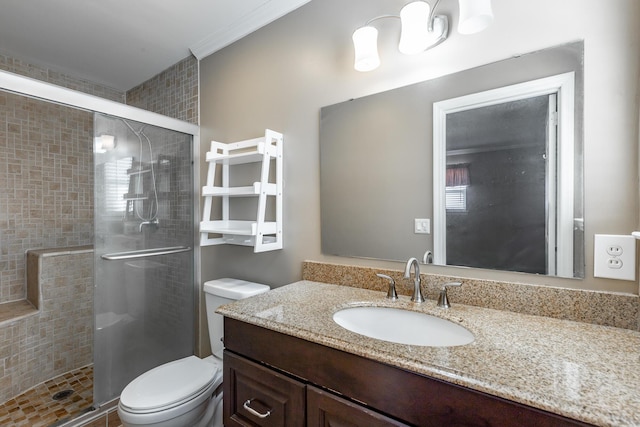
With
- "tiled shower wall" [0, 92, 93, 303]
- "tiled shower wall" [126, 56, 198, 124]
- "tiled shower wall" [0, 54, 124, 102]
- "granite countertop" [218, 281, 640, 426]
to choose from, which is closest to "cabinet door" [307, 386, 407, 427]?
"granite countertop" [218, 281, 640, 426]

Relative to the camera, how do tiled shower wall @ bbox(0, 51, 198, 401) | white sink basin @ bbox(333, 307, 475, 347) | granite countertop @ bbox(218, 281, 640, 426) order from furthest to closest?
tiled shower wall @ bbox(0, 51, 198, 401), white sink basin @ bbox(333, 307, 475, 347), granite countertop @ bbox(218, 281, 640, 426)

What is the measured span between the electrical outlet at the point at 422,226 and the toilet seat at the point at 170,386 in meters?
1.17

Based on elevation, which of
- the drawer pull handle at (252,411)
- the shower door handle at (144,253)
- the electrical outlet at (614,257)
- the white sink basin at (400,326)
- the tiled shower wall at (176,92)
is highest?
the tiled shower wall at (176,92)

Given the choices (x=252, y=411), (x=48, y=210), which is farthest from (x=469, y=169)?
(x=48, y=210)

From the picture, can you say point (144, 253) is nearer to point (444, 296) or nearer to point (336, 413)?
point (336, 413)

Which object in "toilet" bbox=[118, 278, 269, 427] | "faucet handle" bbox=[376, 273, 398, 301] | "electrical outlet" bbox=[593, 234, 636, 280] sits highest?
"electrical outlet" bbox=[593, 234, 636, 280]

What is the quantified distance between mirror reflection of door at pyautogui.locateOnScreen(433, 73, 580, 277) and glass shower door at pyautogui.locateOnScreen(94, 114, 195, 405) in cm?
171

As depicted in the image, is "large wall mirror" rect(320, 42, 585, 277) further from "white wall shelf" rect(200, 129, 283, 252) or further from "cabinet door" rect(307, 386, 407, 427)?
"cabinet door" rect(307, 386, 407, 427)

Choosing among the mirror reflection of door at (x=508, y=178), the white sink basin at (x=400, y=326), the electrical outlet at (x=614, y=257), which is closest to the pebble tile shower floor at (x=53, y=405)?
the white sink basin at (x=400, y=326)

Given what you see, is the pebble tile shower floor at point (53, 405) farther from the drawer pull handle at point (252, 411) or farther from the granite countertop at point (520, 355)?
the granite countertop at point (520, 355)

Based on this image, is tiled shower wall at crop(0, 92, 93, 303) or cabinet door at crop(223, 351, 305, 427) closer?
cabinet door at crop(223, 351, 305, 427)

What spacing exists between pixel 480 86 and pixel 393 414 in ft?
3.66

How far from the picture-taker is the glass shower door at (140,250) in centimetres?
174

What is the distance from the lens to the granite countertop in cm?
55
